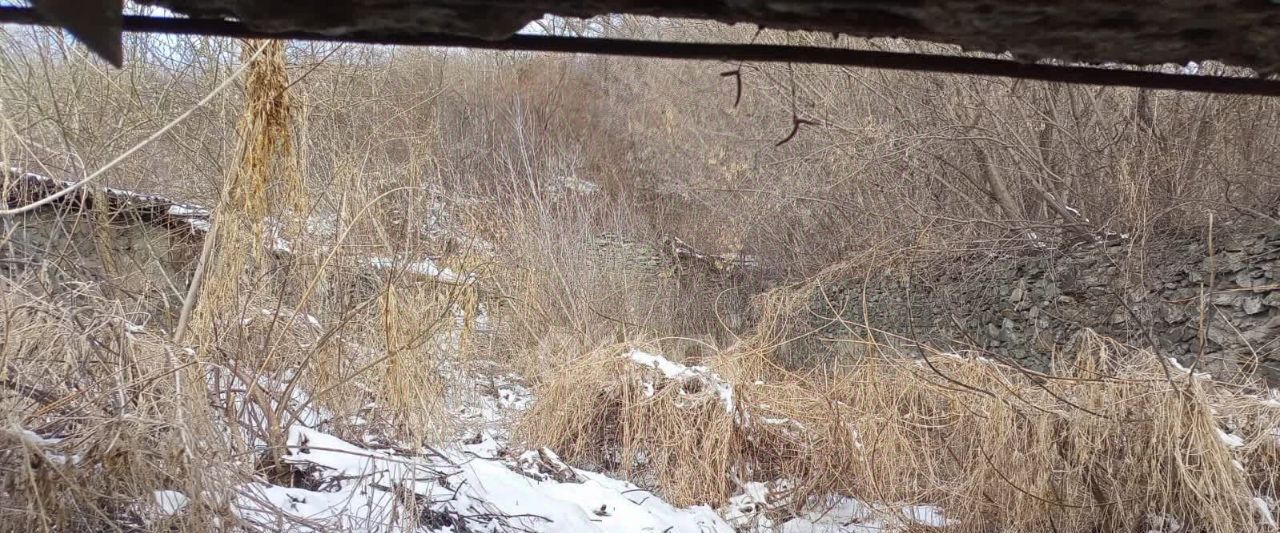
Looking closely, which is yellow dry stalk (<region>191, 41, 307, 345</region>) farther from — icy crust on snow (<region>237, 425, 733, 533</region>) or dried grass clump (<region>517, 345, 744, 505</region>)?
dried grass clump (<region>517, 345, 744, 505</region>)

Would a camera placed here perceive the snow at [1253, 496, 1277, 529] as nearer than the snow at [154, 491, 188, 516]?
No

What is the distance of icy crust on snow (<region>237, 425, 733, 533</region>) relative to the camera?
3.23m

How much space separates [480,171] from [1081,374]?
10.7 meters

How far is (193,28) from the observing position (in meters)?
0.89

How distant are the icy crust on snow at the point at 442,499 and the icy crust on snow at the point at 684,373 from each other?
2.16 feet

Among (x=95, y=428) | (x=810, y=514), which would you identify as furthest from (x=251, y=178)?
(x=810, y=514)

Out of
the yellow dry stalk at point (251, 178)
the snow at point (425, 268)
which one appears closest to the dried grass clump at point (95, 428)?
the yellow dry stalk at point (251, 178)

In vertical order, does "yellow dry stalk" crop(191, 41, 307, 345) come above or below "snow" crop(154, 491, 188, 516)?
above

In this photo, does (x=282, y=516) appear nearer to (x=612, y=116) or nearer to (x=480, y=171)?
(x=480, y=171)

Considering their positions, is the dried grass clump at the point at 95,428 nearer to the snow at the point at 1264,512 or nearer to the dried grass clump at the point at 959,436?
the dried grass clump at the point at 959,436

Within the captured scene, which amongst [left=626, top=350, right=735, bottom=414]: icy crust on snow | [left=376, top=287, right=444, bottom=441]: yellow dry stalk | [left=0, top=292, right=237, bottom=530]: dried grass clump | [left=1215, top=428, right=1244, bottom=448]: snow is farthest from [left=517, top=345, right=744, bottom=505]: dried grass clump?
[left=0, top=292, right=237, bottom=530]: dried grass clump

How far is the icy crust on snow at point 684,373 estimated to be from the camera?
5391 millimetres

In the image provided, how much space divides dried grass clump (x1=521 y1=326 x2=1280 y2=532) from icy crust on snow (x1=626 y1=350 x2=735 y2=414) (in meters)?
0.05

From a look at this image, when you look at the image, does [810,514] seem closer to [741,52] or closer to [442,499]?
[442,499]
